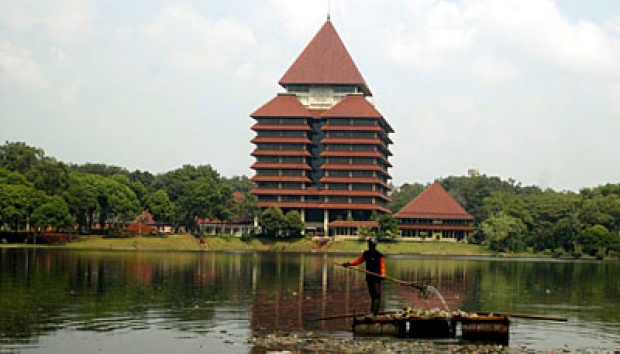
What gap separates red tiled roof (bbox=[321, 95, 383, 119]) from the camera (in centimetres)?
18238

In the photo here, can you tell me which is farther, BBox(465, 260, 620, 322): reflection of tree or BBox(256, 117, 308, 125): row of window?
BBox(256, 117, 308, 125): row of window

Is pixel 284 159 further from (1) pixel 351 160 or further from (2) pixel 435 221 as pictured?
(2) pixel 435 221

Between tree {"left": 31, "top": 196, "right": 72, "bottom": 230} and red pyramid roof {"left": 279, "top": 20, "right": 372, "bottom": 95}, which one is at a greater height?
red pyramid roof {"left": 279, "top": 20, "right": 372, "bottom": 95}

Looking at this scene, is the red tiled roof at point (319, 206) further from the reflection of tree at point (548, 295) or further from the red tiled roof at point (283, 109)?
the reflection of tree at point (548, 295)

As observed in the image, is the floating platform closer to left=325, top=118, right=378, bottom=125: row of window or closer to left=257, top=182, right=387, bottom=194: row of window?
left=257, top=182, right=387, bottom=194: row of window

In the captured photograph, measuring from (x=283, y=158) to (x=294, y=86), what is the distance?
20.8 meters

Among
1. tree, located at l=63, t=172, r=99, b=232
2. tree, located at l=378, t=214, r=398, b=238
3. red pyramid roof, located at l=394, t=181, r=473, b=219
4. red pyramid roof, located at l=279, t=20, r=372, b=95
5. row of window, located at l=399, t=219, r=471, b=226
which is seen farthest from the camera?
red pyramid roof, located at l=279, t=20, r=372, b=95

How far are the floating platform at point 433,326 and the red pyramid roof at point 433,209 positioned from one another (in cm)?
14613

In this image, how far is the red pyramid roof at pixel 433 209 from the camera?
578 ft

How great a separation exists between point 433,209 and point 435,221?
251 centimetres

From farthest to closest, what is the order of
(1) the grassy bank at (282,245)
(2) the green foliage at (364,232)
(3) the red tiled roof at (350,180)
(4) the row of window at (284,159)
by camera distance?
(4) the row of window at (284,159)
(3) the red tiled roof at (350,180)
(2) the green foliage at (364,232)
(1) the grassy bank at (282,245)

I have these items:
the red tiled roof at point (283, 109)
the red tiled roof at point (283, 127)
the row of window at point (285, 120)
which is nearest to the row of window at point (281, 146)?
the red tiled roof at point (283, 127)

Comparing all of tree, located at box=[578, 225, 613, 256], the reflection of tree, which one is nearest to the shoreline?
tree, located at box=[578, 225, 613, 256]

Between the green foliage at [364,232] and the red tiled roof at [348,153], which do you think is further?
the red tiled roof at [348,153]
